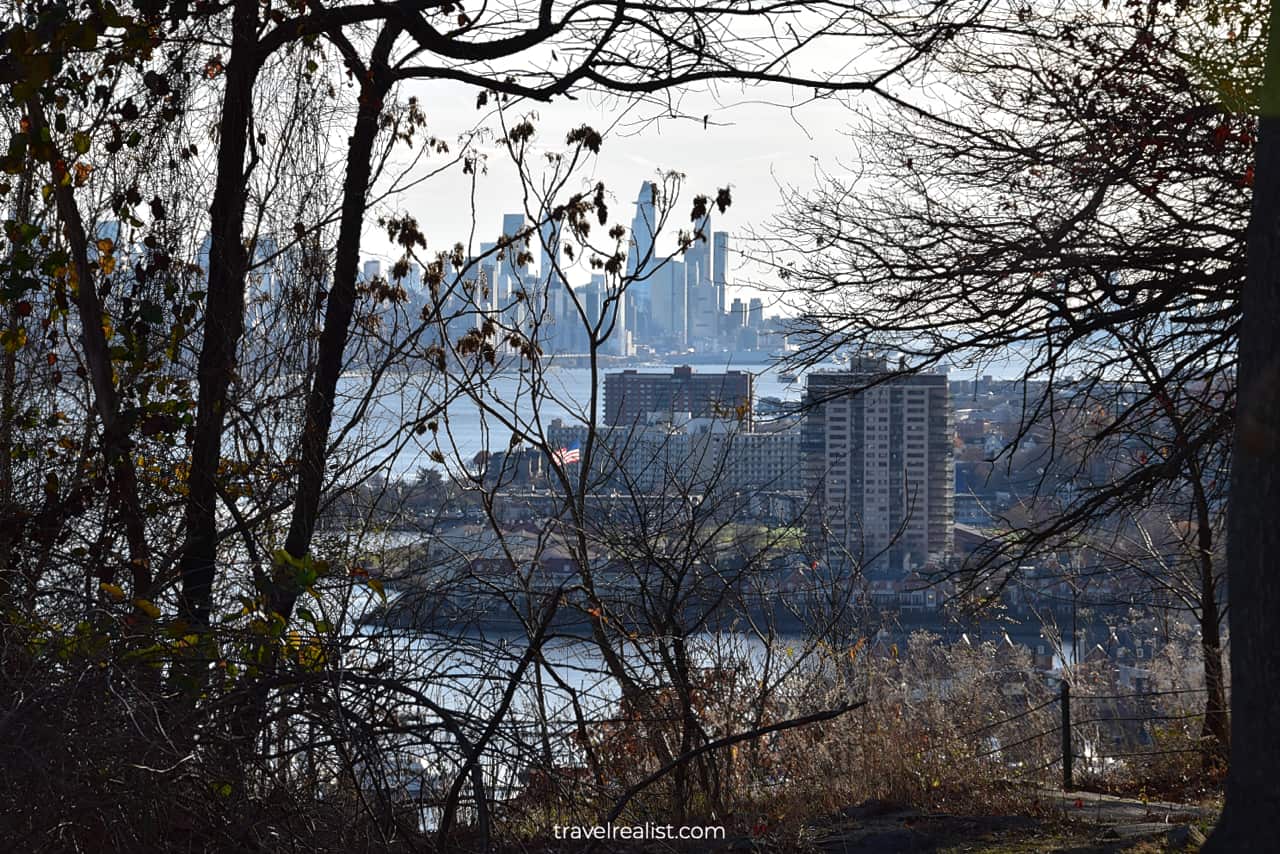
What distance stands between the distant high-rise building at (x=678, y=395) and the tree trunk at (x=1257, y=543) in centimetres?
484

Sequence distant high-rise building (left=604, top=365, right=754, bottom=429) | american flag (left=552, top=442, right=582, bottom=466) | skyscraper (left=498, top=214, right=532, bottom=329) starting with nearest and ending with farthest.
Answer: distant high-rise building (left=604, top=365, right=754, bottom=429) < american flag (left=552, top=442, right=582, bottom=466) < skyscraper (left=498, top=214, right=532, bottom=329)

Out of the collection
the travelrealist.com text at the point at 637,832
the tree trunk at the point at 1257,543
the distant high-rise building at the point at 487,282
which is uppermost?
the distant high-rise building at the point at 487,282

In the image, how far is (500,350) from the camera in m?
9.10

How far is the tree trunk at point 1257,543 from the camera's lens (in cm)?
345

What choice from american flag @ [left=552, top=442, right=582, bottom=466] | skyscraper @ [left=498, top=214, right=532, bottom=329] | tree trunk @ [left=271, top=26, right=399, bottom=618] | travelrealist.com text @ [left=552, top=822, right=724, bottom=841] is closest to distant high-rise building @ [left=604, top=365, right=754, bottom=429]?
american flag @ [left=552, top=442, right=582, bottom=466]

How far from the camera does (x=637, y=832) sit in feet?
14.4

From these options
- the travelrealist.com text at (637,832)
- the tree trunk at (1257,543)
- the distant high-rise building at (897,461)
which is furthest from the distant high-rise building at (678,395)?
the tree trunk at (1257,543)

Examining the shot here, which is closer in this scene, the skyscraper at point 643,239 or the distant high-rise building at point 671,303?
the skyscraper at point 643,239

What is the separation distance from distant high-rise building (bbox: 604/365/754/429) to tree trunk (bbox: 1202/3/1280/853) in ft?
15.9

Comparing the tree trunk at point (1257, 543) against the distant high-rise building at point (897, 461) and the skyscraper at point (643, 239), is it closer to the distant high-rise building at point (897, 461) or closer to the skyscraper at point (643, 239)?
the skyscraper at point (643, 239)

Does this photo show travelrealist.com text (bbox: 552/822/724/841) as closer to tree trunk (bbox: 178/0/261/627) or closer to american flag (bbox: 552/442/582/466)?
tree trunk (bbox: 178/0/261/627)

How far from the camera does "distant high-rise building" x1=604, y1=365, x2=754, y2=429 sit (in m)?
8.63

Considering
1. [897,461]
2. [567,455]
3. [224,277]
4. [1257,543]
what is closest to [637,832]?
[1257,543]

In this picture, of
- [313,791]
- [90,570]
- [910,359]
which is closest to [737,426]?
[910,359]
